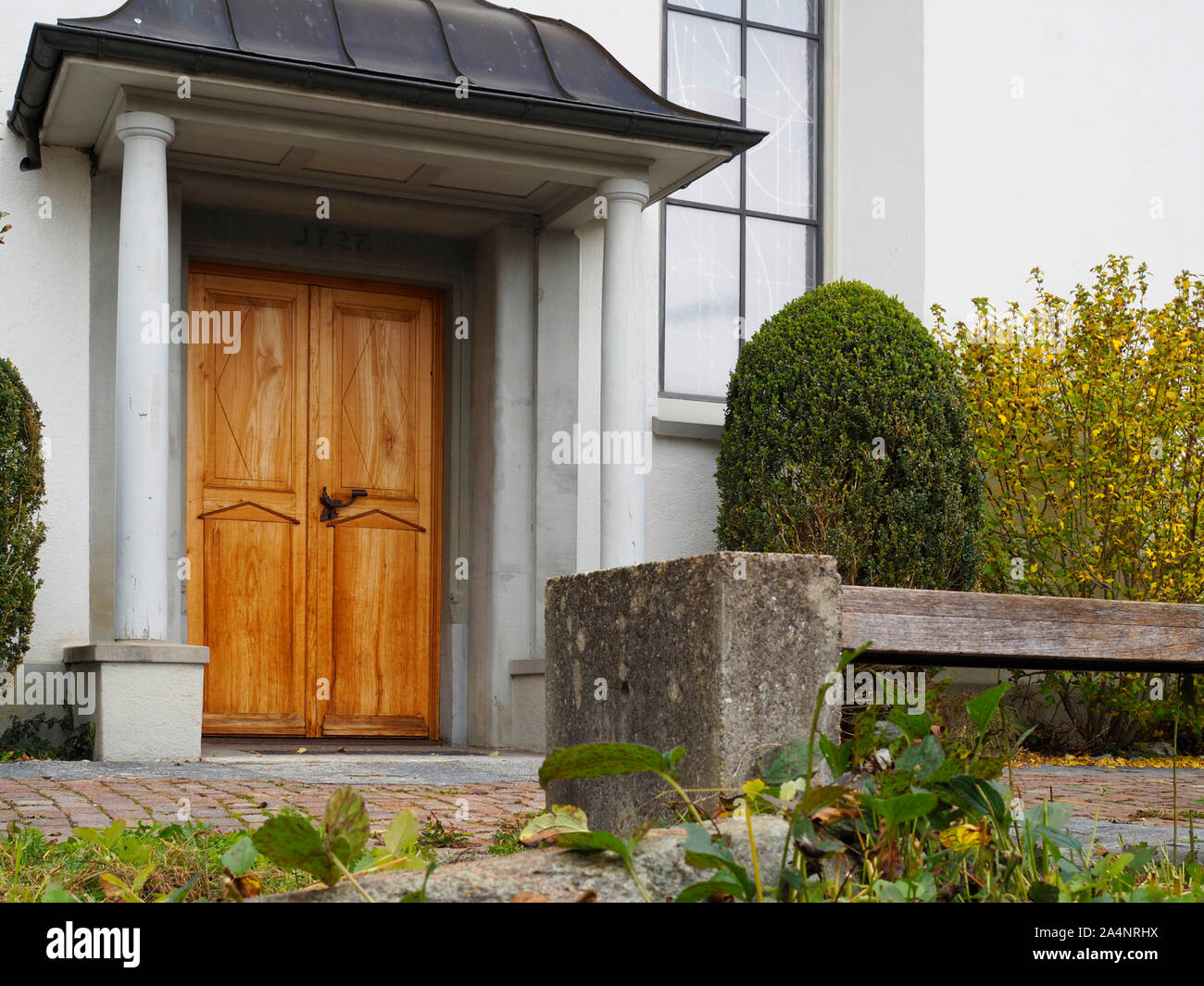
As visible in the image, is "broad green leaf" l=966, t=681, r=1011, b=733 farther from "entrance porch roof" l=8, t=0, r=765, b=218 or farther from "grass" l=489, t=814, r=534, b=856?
"entrance porch roof" l=8, t=0, r=765, b=218

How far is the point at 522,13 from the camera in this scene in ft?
26.8

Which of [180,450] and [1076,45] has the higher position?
[1076,45]

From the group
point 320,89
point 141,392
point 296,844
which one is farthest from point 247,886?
point 320,89

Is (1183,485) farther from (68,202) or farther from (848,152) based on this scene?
(68,202)

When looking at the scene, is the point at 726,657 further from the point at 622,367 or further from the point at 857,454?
the point at 857,454

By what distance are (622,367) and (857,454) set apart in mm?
1405

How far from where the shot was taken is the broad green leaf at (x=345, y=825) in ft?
6.20

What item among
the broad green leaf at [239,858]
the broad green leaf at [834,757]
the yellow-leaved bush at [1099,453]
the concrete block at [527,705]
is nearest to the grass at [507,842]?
the broad green leaf at [239,858]

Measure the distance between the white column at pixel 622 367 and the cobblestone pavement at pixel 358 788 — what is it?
53.0 inches

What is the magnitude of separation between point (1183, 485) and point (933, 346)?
1850 mm

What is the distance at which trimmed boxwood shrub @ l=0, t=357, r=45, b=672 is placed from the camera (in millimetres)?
6449

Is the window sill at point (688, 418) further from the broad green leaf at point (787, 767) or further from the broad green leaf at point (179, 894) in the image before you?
the broad green leaf at point (787, 767)

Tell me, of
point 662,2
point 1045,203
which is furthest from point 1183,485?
point 662,2

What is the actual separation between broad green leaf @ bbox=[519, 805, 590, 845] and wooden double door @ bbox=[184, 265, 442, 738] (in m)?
5.77
